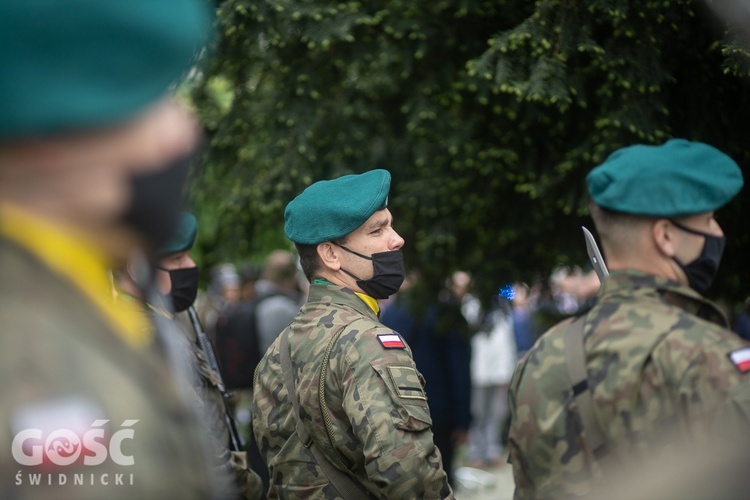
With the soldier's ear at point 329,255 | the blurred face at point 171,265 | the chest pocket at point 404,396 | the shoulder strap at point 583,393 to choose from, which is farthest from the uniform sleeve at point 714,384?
the blurred face at point 171,265

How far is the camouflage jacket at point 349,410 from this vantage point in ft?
11.0

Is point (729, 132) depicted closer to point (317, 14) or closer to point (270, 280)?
point (317, 14)

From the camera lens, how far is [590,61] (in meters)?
5.23

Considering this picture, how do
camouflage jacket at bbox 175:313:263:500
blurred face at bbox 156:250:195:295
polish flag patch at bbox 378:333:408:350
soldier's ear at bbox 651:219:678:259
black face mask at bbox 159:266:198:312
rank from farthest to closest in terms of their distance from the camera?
black face mask at bbox 159:266:198:312 → blurred face at bbox 156:250:195:295 → camouflage jacket at bbox 175:313:263:500 → polish flag patch at bbox 378:333:408:350 → soldier's ear at bbox 651:219:678:259

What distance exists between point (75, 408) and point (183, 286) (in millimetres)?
3772

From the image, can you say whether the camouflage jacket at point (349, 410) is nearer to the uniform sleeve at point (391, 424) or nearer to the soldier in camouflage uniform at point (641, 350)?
the uniform sleeve at point (391, 424)

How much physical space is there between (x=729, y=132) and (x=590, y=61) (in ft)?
2.78

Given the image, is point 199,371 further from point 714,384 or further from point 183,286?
point 714,384

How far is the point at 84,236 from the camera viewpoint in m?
1.24

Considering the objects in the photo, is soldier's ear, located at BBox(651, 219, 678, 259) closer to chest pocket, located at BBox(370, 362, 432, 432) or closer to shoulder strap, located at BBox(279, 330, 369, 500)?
chest pocket, located at BBox(370, 362, 432, 432)

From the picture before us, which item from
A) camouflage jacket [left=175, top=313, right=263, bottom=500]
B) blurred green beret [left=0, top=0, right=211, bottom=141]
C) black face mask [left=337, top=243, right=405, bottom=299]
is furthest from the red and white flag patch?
blurred green beret [left=0, top=0, right=211, bottom=141]

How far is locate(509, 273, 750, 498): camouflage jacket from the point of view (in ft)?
7.25

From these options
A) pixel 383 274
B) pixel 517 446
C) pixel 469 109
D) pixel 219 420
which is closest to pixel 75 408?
pixel 517 446

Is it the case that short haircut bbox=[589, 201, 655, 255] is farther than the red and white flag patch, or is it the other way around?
the red and white flag patch
